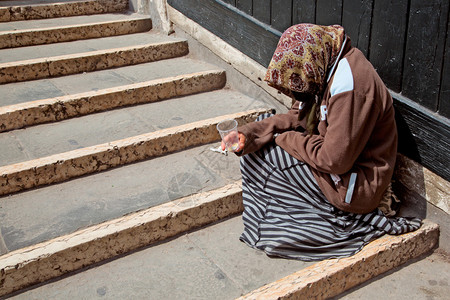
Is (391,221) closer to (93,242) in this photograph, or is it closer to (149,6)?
(93,242)

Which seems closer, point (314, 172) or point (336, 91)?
point (336, 91)

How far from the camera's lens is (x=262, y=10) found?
3.96 meters

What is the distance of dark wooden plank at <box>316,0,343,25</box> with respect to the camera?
3.18 meters

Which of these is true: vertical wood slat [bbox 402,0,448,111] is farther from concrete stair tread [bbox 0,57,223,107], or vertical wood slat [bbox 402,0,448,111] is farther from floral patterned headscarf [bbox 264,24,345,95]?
concrete stair tread [bbox 0,57,223,107]

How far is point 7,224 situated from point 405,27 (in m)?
2.59

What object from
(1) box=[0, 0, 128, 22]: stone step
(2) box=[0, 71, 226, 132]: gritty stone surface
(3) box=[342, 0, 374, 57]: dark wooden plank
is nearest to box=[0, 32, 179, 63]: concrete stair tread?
(1) box=[0, 0, 128, 22]: stone step

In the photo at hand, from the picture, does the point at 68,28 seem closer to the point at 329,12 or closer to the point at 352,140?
the point at 329,12

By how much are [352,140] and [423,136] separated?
625mm

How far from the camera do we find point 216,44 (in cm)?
459

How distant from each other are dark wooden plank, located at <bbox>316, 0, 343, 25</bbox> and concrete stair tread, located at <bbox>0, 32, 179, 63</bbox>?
2027 mm

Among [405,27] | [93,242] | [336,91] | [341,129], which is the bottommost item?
[93,242]

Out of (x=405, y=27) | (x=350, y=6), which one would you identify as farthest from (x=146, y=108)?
(x=405, y=27)

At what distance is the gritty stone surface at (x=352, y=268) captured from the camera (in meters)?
2.40

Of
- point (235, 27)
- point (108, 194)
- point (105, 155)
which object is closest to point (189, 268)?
point (108, 194)
